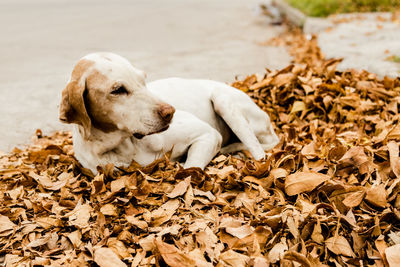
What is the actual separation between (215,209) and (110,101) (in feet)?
3.30

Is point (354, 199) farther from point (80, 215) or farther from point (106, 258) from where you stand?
point (80, 215)

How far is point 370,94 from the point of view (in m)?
4.41

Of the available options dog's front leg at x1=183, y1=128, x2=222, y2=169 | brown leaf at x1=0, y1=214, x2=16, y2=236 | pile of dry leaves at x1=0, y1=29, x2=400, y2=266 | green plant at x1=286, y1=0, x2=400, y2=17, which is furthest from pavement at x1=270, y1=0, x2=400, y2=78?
brown leaf at x1=0, y1=214, x2=16, y2=236

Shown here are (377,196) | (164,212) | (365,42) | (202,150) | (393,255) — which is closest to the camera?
(393,255)

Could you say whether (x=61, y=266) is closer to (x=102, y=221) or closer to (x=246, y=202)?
(x=102, y=221)

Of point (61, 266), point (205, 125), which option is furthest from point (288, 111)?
point (61, 266)

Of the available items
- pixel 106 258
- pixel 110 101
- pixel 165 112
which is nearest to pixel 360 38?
pixel 165 112

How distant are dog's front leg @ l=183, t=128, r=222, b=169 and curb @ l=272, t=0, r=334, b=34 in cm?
628

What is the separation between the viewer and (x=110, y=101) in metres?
2.68

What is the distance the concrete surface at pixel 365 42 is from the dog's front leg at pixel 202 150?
2.81 meters

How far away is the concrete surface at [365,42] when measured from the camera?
530cm

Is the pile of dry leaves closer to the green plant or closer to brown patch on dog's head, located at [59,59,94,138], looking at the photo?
brown patch on dog's head, located at [59,59,94,138]

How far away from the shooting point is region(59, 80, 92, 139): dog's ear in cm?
261

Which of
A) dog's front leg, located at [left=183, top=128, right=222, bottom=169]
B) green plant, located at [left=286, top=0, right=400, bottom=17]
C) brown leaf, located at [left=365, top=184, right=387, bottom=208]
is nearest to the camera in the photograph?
brown leaf, located at [left=365, top=184, right=387, bottom=208]
